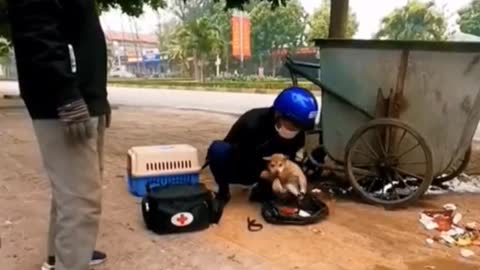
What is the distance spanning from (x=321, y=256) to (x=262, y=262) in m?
0.32

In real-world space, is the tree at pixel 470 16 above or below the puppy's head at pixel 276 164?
above

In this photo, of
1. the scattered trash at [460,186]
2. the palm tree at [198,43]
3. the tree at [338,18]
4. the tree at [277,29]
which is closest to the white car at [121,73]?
the palm tree at [198,43]

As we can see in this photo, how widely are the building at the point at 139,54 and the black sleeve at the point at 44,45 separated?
→ 148 feet

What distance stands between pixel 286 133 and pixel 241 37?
34.9 meters

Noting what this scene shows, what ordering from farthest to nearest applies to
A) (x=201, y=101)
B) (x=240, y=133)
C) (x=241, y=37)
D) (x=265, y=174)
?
(x=241, y=37)
(x=201, y=101)
(x=240, y=133)
(x=265, y=174)

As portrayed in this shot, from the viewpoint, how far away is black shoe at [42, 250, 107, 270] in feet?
8.02

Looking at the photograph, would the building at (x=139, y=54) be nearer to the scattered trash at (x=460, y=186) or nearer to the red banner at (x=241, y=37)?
the red banner at (x=241, y=37)

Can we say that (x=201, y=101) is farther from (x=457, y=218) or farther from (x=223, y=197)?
(x=457, y=218)

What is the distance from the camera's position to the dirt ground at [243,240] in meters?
2.66

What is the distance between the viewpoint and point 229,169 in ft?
11.3

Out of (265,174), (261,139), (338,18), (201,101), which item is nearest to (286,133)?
(261,139)

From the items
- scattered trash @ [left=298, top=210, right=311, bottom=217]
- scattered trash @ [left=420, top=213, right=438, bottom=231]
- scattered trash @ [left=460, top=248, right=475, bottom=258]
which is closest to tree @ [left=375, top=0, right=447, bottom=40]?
scattered trash @ [left=420, top=213, right=438, bottom=231]

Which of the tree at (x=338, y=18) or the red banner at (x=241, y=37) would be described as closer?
the tree at (x=338, y=18)

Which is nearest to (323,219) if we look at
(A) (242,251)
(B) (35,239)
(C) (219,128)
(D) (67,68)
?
(A) (242,251)
